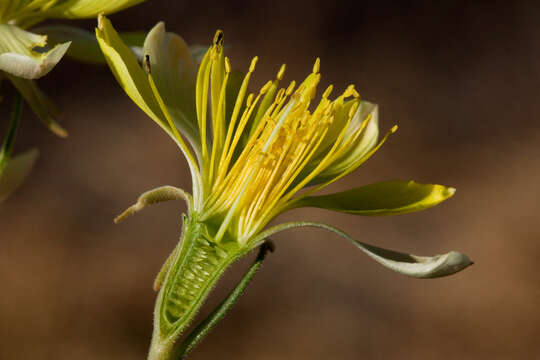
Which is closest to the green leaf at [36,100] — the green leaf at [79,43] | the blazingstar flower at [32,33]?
the blazingstar flower at [32,33]

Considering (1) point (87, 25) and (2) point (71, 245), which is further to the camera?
(1) point (87, 25)

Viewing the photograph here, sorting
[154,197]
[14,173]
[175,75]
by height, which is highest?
[175,75]

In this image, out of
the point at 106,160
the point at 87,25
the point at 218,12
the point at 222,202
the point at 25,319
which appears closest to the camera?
the point at 222,202

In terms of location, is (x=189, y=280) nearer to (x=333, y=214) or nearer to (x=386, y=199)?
(x=386, y=199)

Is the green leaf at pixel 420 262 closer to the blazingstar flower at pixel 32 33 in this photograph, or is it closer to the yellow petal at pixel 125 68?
the yellow petal at pixel 125 68

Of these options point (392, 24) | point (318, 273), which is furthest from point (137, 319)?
point (392, 24)

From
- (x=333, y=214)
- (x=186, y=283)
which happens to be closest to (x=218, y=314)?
(x=186, y=283)

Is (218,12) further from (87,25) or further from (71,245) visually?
(71,245)
